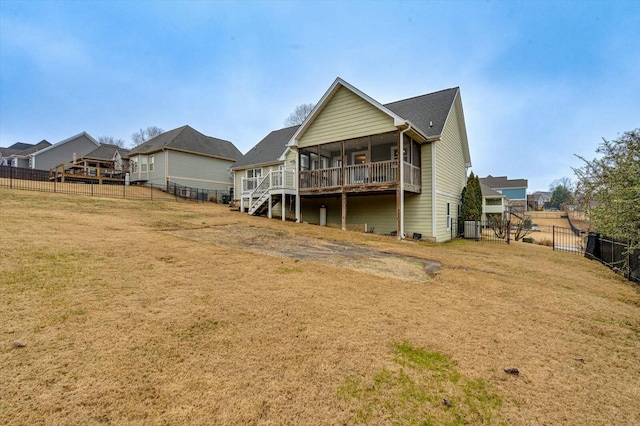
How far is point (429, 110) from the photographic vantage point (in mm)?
16297

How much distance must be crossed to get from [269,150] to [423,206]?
14460mm

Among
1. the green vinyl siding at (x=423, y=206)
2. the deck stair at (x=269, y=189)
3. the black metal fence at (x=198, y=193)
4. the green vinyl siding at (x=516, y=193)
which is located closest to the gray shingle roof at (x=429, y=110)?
the green vinyl siding at (x=423, y=206)

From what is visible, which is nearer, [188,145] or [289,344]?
[289,344]

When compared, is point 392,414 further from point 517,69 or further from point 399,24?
point 517,69

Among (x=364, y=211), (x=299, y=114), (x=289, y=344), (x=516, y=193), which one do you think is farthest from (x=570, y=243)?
(x=516, y=193)

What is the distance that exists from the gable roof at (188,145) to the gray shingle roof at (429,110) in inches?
749

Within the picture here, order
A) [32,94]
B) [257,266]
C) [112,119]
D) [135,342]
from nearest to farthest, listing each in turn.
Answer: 1. [135,342]
2. [257,266]
3. [32,94]
4. [112,119]

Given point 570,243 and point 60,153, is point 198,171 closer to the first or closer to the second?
point 60,153

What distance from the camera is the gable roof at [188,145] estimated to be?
26.1 meters

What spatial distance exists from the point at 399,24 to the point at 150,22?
2419 centimetres

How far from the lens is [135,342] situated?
3.06 m

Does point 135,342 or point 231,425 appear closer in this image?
point 231,425

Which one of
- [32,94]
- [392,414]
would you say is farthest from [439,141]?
[32,94]

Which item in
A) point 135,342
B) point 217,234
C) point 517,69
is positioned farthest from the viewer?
point 517,69
